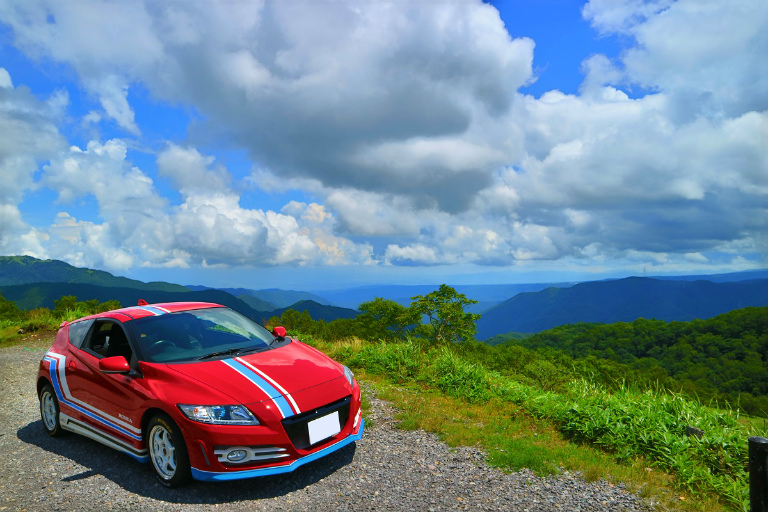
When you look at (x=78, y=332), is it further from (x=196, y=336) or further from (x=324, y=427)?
(x=324, y=427)

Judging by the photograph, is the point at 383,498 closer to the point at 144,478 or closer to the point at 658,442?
the point at 144,478

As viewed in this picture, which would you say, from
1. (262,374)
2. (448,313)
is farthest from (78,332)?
(448,313)

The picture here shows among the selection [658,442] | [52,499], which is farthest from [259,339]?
[658,442]

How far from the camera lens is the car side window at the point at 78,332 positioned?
225 inches

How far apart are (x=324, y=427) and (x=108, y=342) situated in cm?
293

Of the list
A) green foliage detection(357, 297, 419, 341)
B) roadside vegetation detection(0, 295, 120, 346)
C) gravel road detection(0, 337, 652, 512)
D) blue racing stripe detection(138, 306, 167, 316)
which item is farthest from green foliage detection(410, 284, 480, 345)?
blue racing stripe detection(138, 306, 167, 316)

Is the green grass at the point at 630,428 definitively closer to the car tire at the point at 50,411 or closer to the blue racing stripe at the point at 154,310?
the blue racing stripe at the point at 154,310

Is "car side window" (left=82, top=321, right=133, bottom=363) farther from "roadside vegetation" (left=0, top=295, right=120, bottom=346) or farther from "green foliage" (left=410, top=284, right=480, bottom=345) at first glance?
"green foliage" (left=410, top=284, right=480, bottom=345)

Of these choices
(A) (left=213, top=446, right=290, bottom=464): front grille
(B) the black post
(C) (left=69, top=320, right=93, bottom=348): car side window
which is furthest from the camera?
(C) (left=69, top=320, right=93, bottom=348): car side window

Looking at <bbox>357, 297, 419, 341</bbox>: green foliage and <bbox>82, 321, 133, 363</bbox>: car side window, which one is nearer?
<bbox>82, 321, 133, 363</bbox>: car side window

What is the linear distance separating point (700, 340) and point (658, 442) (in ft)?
318

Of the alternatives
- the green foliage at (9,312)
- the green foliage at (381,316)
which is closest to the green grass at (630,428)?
the green foliage at (9,312)

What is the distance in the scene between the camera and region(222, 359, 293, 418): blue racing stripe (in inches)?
164

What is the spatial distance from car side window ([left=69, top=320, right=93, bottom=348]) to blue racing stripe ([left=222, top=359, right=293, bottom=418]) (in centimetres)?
236
